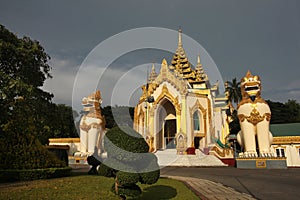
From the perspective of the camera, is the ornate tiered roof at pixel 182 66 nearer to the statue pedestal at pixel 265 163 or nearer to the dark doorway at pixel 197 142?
the dark doorway at pixel 197 142

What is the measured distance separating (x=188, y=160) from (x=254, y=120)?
6.86m

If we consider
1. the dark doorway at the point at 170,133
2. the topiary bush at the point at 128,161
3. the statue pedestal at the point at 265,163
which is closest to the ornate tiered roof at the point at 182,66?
the dark doorway at the point at 170,133

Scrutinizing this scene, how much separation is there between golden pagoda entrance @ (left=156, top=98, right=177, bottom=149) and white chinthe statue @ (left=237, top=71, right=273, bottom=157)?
9.99 m

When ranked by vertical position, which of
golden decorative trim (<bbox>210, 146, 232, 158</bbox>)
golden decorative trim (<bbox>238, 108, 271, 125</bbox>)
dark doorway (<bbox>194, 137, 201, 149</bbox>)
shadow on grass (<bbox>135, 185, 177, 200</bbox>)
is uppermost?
golden decorative trim (<bbox>238, 108, 271, 125</bbox>)

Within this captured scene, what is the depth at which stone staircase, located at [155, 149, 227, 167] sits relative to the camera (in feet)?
72.4

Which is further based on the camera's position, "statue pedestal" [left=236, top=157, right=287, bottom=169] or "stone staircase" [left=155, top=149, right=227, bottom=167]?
"stone staircase" [left=155, top=149, right=227, bottom=167]

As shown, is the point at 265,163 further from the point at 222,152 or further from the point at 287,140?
the point at 222,152

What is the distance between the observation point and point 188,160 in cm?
2222

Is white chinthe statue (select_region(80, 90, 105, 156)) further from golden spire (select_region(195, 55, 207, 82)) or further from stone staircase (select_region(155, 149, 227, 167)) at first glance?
golden spire (select_region(195, 55, 207, 82))

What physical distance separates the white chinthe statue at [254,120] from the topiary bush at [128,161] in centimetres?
1465

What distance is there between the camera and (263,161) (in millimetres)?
17766

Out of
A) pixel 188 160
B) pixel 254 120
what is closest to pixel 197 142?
pixel 188 160

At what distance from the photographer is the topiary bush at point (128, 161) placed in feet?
17.9

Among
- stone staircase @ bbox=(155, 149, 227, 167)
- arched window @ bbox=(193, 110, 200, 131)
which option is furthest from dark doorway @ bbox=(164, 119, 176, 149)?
stone staircase @ bbox=(155, 149, 227, 167)
